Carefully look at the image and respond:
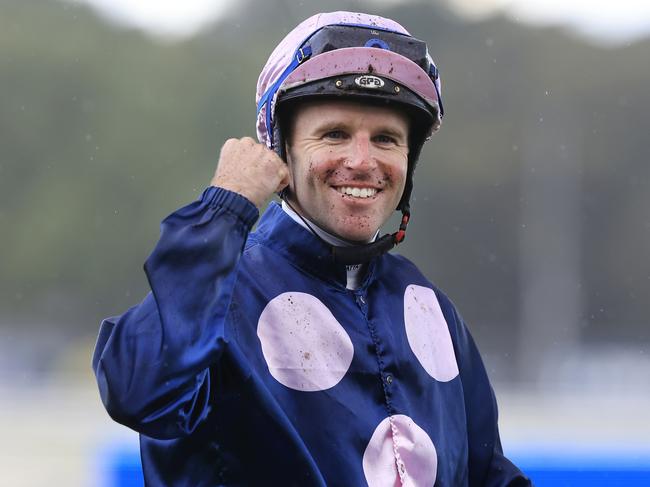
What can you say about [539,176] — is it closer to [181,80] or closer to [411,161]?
[181,80]

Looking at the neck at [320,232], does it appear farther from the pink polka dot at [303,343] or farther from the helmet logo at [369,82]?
the helmet logo at [369,82]

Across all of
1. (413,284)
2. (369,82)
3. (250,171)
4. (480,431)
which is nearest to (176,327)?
(250,171)

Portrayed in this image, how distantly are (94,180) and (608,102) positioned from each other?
11173mm

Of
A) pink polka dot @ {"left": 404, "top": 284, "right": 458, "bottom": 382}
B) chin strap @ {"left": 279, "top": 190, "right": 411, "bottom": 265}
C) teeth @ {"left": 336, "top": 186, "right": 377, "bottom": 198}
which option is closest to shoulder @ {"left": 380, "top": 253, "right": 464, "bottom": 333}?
pink polka dot @ {"left": 404, "top": 284, "right": 458, "bottom": 382}

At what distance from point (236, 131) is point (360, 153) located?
64.3 ft

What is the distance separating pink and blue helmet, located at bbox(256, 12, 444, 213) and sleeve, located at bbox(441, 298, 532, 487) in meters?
0.50

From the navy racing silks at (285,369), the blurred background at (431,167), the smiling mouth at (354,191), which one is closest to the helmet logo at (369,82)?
the smiling mouth at (354,191)

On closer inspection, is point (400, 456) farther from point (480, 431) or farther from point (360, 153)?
point (360, 153)

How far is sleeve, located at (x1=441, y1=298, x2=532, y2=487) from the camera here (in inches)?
97.3

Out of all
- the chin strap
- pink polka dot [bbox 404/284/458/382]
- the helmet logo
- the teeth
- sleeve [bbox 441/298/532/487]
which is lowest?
sleeve [bbox 441/298/532/487]

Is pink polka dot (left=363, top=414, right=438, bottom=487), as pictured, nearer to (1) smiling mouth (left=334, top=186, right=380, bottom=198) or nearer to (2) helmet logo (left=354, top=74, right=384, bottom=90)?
(1) smiling mouth (left=334, top=186, right=380, bottom=198)

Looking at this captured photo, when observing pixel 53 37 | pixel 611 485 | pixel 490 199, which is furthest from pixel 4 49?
pixel 611 485

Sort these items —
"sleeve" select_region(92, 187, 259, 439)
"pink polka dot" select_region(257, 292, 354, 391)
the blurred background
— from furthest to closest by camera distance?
the blurred background → "pink polka dot" select_region(257, 292, 354, 391) → "sleeve" select_region(92, 187, 259, 439)

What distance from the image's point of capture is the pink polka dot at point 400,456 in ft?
6.94
